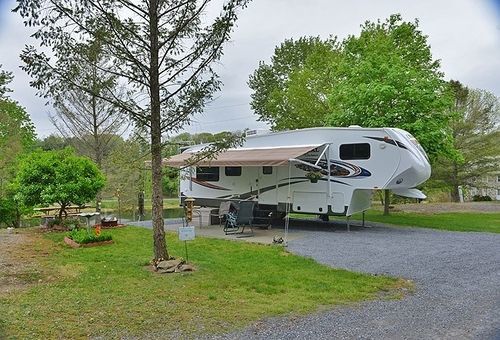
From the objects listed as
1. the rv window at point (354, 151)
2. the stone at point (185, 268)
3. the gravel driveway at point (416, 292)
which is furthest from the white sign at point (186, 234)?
the rv window at point (354, 151)

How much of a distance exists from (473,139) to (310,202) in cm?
1433

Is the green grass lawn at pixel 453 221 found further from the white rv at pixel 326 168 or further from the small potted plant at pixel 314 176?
the small potted plant at pixel 314 176

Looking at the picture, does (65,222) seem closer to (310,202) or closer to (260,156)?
(260,156)

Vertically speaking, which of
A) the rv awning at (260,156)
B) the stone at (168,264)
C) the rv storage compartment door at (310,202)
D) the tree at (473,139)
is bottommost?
the stone at (168,264)

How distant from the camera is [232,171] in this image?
14281mm

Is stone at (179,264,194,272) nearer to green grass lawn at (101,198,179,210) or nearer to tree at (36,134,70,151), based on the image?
tree at (36,134,70,151)

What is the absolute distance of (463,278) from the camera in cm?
664

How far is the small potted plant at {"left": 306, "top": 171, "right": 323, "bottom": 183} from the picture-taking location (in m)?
12.1

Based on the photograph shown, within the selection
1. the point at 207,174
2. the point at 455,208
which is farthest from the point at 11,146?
the point at 455,208

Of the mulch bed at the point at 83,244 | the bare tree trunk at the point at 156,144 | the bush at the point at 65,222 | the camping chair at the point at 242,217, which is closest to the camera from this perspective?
the bare tree trunk at the point at 156,144

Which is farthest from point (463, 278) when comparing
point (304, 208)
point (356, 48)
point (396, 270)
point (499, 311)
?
point (356, 48)

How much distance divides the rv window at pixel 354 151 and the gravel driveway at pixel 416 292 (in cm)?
223

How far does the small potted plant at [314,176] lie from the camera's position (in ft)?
39.9

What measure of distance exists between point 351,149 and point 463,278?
5.65 metres
